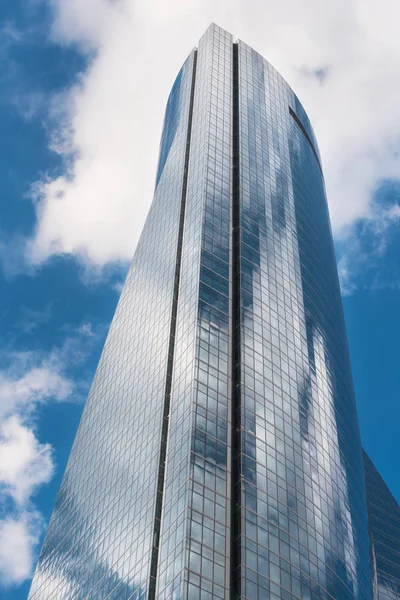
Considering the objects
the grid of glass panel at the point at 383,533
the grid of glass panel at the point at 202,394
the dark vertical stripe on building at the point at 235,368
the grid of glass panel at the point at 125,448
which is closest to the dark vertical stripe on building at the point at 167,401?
the grid of glass panel at the point at 125,448

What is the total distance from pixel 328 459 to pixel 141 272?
147 ft

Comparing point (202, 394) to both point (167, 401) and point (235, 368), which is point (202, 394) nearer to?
point (167, 401)

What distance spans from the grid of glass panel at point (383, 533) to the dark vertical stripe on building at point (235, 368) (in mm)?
36238

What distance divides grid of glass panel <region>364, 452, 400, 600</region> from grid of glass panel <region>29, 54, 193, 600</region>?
3743 cm

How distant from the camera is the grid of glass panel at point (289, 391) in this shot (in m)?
80.8

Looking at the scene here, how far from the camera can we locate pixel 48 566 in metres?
110

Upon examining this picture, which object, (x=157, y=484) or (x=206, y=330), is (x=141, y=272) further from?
(x=157, y=484)

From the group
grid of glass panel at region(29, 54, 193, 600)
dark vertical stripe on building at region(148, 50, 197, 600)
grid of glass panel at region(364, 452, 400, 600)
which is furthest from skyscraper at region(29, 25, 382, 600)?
grid of glass panel at region(364, 452, 400, 600)

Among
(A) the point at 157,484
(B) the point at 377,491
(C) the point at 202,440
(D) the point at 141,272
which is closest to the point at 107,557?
(A) the point at 157,484

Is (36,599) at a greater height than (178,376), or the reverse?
(178,376)

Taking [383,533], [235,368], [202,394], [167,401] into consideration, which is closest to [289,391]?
[235,368]

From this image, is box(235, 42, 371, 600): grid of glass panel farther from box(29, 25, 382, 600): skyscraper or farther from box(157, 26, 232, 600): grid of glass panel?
box(157, 26, 232, 600): grid of glass panel

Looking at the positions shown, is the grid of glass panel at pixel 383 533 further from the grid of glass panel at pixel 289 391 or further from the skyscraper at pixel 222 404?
the skyscraper at pixel 222 404

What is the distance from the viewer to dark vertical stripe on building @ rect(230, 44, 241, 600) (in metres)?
74.6
